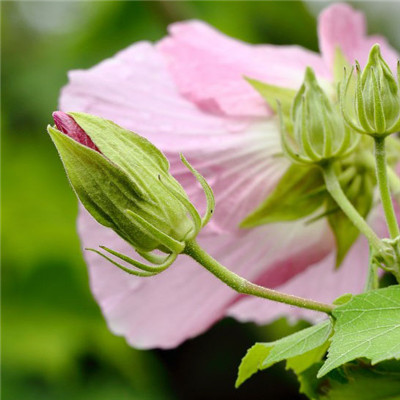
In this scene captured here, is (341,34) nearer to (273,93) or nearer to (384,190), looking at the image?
(273,93)

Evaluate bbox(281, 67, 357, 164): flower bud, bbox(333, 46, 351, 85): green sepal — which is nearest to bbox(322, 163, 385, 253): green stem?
bbox(281, 67, 357, 164): flower bud

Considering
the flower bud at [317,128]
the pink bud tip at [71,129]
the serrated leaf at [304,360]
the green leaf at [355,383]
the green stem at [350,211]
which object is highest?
the pink bud tip at [71,129]

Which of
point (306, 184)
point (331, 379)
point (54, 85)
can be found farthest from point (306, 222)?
point (54, 85)

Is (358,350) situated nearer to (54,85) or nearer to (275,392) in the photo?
(54,85)

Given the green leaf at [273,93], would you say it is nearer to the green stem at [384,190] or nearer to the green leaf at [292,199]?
the green leaf at [292,199]

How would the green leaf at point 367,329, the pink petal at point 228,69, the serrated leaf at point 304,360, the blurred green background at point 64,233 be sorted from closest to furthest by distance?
the green leaf at point 367,329, the serrated leaf at point 304,360, the pink petal at point 228,69, the blurred green background at point 64,233

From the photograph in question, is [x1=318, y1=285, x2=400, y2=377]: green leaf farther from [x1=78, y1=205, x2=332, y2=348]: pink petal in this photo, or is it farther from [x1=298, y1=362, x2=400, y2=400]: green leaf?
[x1=78, y1=205, x2=332, y2=348]: pink petal

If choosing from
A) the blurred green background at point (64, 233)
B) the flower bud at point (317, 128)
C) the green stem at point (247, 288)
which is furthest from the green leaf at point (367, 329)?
→ the blurred green background at point (64, 233)
